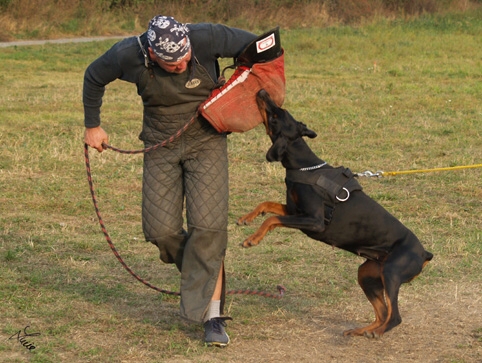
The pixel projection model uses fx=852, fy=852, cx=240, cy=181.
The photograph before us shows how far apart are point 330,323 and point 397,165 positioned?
15.7 feet

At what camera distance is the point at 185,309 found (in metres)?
4.88

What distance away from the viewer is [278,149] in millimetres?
4930

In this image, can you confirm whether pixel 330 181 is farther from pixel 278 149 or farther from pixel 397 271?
pixel 397 271

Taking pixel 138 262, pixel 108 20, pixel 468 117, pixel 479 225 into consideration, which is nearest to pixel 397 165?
pixel 479 225

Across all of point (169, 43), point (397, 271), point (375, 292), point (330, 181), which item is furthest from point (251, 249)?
point (169, 43)

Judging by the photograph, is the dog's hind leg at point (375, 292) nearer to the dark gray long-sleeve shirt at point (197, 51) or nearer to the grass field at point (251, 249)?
the grass field at point (251, 249)

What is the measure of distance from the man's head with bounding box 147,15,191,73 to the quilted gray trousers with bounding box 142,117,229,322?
0.49 meters

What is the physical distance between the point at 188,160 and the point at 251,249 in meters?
2.10

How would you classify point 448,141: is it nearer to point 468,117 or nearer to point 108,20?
point 468,117

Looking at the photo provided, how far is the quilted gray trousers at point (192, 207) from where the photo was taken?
4871mm

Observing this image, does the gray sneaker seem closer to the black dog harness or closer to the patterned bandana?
the black dog harness

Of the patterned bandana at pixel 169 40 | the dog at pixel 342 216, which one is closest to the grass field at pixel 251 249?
the dog at pixel 342 216

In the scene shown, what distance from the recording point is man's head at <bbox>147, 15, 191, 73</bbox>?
446 cm

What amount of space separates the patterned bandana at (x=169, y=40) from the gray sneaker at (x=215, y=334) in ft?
5.01
